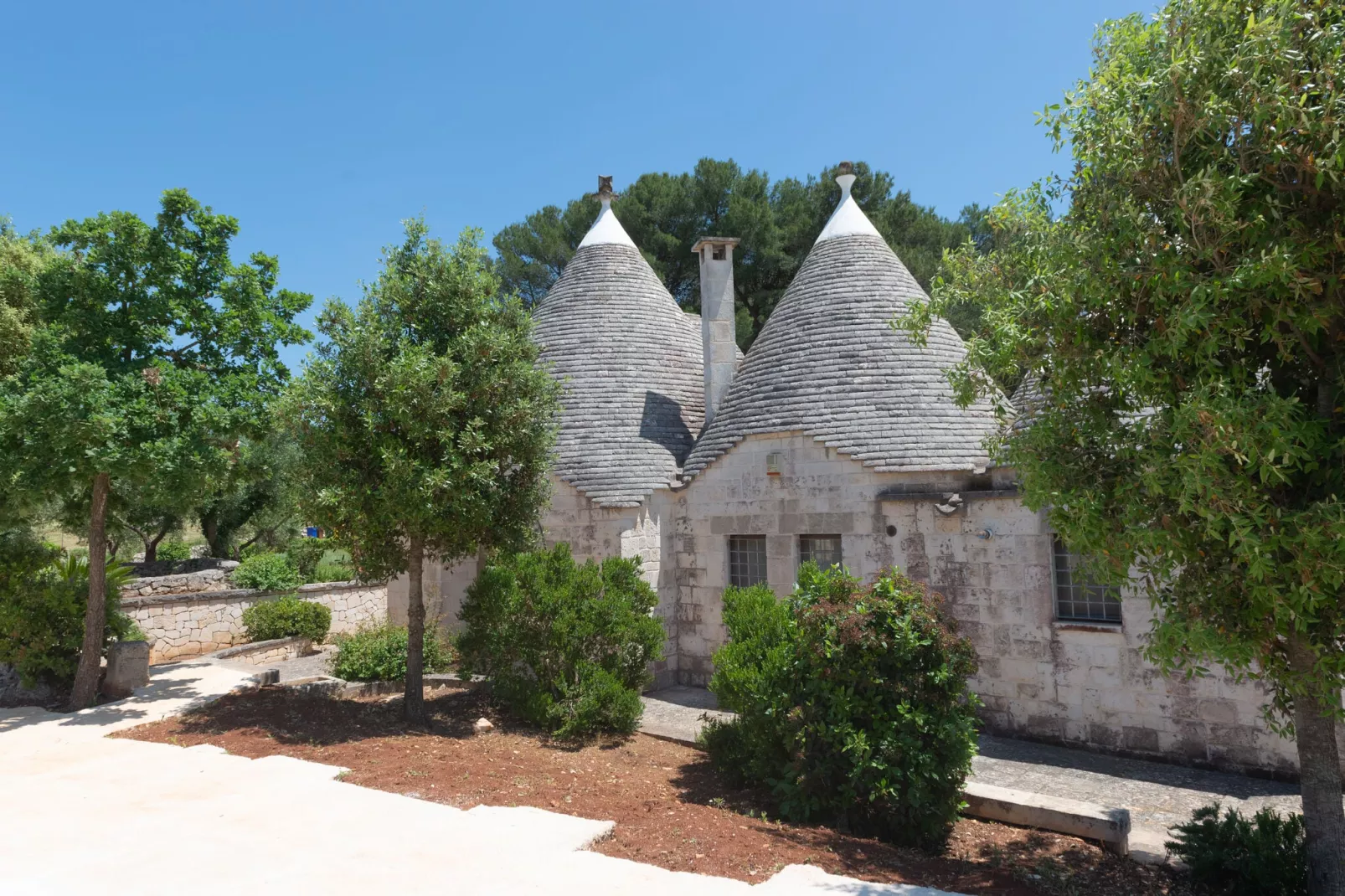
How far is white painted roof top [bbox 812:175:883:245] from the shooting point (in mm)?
14750

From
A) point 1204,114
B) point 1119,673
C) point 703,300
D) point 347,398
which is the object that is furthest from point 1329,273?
point 703,300

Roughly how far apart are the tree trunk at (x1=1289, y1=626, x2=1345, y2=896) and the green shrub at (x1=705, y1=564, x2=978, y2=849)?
7.84ft

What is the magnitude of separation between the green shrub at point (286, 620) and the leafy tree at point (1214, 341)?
17.0 m

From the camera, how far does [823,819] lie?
7340 mm

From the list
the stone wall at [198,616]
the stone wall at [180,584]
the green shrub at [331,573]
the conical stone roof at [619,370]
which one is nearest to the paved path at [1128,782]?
the conical stone roof at [619,370]

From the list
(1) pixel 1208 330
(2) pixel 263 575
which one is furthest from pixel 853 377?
(2) pixel 263 575

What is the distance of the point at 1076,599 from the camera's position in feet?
34.3

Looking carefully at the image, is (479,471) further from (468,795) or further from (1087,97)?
(1087,97)

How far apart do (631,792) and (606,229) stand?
12.2 metres

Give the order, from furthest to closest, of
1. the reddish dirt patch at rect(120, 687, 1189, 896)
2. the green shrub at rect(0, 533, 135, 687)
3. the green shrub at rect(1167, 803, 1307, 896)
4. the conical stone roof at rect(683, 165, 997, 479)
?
the conical stone roof at rect(683, 165, 997, 479)
the green shrub at rect(0, 533, 135, 687)
the reddish dirt patch at rect(120, 687, 1189, 896)
the green shrub at rect(1167, 803, 1307, 896)

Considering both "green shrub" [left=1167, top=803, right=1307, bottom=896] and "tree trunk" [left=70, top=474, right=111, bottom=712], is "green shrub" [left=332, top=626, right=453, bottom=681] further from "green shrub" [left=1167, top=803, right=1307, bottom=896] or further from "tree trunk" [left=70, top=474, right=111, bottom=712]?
"green shrub" [left=1167, top=803, right=1307, bottom=896]

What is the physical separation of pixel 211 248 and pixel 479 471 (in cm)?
565

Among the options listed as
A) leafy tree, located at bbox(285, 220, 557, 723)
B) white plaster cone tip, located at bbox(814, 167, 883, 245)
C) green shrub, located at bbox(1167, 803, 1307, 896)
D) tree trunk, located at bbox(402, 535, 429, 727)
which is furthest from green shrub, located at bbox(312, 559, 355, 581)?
green shrub, located at bbox(1167, 803, 1307, 896)

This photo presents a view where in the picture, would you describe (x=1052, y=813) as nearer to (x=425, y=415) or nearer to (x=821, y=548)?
(x=821, y=548)
